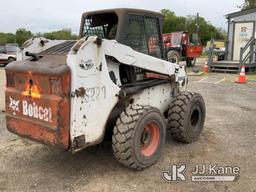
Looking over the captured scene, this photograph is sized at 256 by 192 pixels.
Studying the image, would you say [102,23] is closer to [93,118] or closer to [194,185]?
[93,118]

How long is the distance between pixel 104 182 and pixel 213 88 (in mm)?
8005

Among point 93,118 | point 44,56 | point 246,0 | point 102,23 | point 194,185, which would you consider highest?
point 246,0

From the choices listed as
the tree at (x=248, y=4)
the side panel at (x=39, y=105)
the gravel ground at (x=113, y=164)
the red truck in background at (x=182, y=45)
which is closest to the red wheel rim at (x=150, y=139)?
the gravel ground at (x=113, y=164)

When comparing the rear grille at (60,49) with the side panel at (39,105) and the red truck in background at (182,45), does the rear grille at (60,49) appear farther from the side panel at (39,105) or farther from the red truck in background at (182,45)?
the red truck in background at (182,45)

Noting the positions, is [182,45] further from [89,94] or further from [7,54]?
[89,94]

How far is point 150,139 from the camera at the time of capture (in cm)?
432

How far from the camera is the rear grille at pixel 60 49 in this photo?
→ 404cm

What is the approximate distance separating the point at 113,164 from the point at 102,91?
3.75 ft

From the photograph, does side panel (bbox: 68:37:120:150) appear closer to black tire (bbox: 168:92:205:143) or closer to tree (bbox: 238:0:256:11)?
black tire (bbox: 168:92:205:143)

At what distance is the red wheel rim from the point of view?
415cm

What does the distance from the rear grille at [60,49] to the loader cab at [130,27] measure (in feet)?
1.91

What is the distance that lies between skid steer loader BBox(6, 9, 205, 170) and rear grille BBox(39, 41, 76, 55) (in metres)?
0.02

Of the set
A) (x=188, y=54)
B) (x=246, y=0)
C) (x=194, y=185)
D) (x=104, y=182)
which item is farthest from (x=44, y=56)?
(x=246, y=0)

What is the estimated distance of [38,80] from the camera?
3.62m
